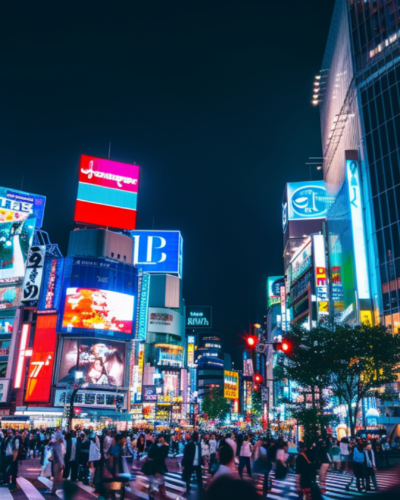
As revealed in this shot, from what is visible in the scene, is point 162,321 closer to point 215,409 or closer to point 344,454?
point 215,409

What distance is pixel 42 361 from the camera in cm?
6800

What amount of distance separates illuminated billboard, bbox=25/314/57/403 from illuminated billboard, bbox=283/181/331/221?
52.4m

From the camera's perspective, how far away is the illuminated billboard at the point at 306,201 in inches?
3861

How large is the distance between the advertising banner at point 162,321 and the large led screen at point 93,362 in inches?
1149

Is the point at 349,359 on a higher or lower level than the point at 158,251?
lower

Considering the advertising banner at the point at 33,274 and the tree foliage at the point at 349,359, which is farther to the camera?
the advertising banner at the point at 33,274

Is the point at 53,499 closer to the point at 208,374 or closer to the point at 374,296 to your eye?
the point at 374,296

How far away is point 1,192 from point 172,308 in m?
43.5

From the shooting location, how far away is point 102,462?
1146cm

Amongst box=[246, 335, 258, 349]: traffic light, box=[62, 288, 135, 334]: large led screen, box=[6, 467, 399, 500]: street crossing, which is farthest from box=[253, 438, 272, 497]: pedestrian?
box=[62, 288, 135, 334]: large led screen

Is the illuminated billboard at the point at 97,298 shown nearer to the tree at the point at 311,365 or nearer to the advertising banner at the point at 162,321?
the advertising banner at the point at 162,321

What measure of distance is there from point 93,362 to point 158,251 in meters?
38.2

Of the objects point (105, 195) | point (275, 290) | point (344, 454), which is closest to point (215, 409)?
point (275, 290)

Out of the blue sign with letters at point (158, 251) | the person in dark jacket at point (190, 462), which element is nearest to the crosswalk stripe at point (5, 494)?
the person in dark jacket at point (190, 462)
